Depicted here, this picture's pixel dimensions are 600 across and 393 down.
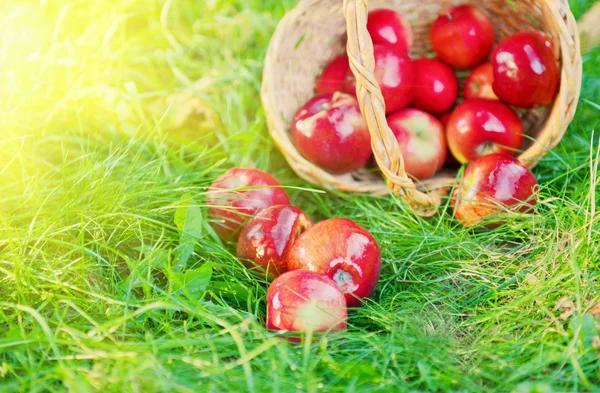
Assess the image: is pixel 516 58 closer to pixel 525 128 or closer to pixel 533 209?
pixel 525 128

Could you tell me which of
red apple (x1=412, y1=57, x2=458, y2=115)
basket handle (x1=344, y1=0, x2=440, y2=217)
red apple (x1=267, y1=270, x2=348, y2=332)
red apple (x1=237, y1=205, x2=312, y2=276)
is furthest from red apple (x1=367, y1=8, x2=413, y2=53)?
red apple (x1=267, y1=270, x2=348, y2=332)

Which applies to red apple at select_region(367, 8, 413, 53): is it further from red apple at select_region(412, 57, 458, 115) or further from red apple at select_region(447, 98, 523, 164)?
red apple at select_region(447, 98, 523, 164)

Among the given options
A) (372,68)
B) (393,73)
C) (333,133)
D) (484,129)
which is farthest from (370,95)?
(484,129)

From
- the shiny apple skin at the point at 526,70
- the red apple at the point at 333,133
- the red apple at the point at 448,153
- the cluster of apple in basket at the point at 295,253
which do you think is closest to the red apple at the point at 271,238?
the cluster of apple in basket at the point at 295,253

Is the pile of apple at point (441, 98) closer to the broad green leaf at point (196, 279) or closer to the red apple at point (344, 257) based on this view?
the red apple at point (344, 257)

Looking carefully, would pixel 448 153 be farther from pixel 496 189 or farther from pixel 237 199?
pixel 237 199

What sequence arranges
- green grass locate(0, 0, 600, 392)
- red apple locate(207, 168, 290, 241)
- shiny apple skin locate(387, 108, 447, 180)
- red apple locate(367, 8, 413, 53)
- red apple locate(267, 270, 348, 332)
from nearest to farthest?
green grass locate(0, 0, 600, 392), red apple locate(267, 270, 348, 332), red apple locate(207, 168, 290, 241), shiny apple skin locate(387, 108, 447, 180), red apple locate(367, 8, 413, 53)

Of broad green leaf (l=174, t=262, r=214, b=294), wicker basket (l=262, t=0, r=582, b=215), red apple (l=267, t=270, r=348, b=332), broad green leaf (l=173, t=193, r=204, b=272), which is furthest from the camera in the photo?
wicker basket (l=262, t=0, r=582, b=215)
